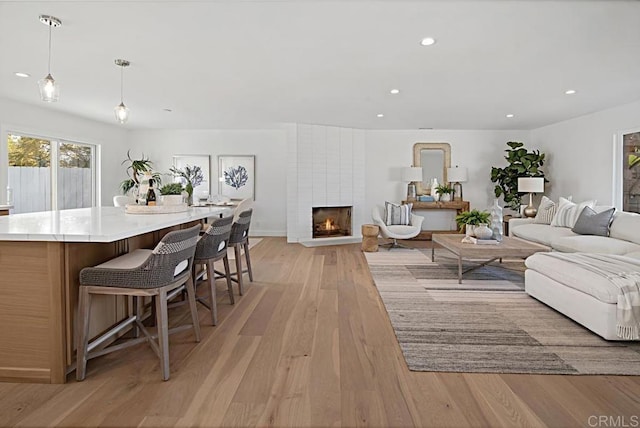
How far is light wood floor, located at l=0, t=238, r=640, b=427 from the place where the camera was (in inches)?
69.6

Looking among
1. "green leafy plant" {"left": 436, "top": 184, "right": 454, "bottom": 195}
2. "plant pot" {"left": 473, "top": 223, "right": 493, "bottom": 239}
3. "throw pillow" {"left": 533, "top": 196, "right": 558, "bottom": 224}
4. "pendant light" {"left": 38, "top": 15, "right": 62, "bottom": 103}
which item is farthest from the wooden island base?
"green leafy plant" {"left": 436, "top": 184, "right": 454, "bottom": 195}

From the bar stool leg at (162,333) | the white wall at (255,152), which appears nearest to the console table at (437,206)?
the white wall at (255,152)

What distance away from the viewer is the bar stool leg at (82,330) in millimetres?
2055

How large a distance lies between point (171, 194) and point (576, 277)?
351cm

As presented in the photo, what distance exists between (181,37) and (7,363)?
2601 mm

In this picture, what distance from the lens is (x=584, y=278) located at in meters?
2.88

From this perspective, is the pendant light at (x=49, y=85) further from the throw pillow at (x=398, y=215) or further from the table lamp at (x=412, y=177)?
the table lamp at (x=412, y=177)

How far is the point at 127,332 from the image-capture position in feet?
9.23

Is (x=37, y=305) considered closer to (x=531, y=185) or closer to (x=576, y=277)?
(x=576, y=277)

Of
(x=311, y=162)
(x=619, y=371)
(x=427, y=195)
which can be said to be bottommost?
(x=619, y=371)

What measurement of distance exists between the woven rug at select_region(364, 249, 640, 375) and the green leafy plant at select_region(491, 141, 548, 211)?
11.4 feet

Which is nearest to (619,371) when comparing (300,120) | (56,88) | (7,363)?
Answer: (7,363)

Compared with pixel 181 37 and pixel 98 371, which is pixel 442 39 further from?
pixel 98 371

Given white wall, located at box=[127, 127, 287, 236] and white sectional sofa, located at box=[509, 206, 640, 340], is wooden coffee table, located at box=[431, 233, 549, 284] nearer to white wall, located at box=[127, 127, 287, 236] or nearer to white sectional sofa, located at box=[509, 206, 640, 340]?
white sectional sofa, located at box=[509, 206, 640, 340]
